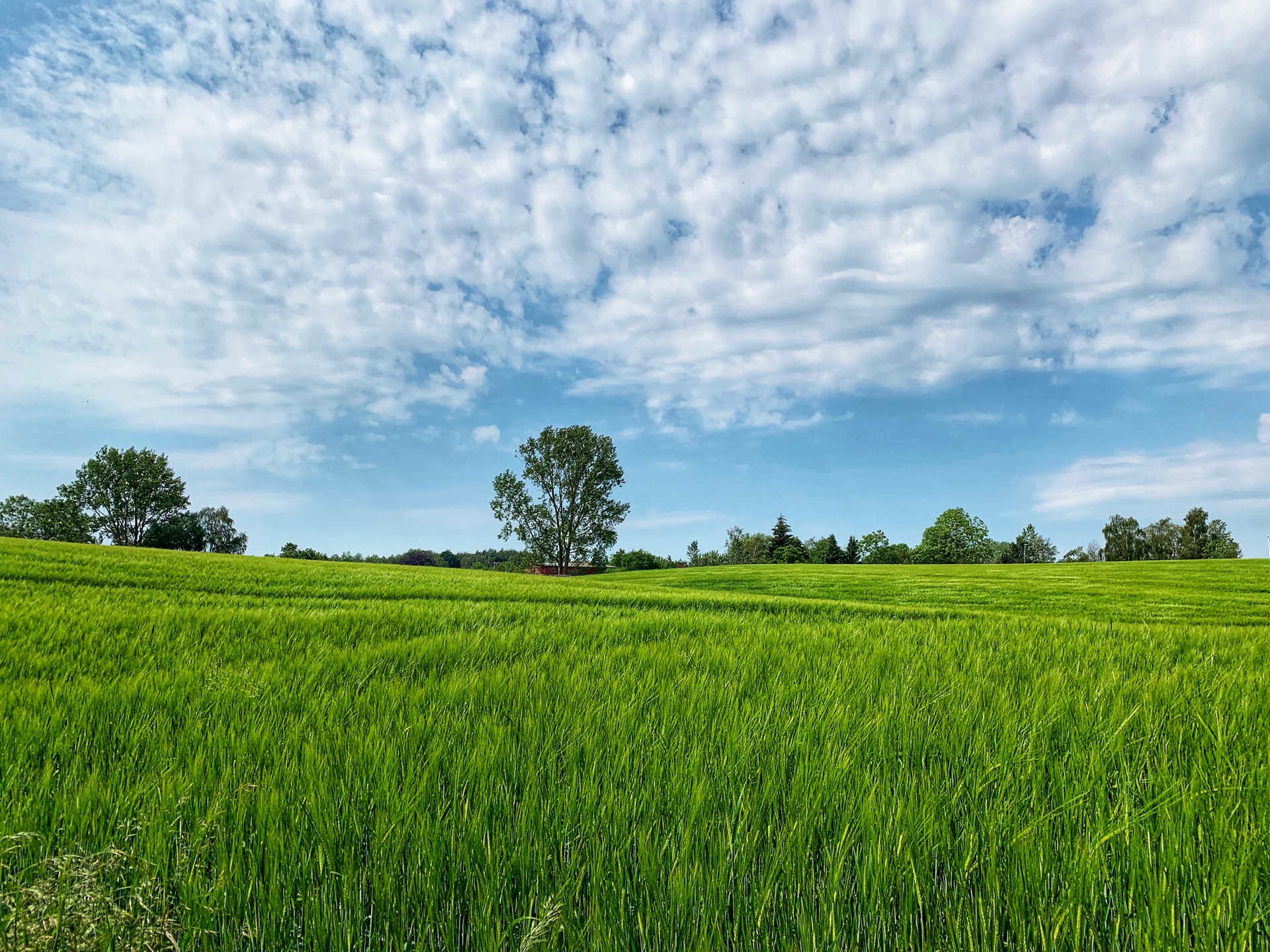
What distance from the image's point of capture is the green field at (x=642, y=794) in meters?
1.25

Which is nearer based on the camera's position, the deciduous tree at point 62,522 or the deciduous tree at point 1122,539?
the deciduous tree at point 62,522

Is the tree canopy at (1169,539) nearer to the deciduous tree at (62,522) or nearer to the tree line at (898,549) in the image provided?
the tree line at (898,549)

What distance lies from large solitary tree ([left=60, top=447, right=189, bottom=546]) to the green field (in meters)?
76.5

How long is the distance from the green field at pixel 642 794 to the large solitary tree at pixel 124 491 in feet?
251

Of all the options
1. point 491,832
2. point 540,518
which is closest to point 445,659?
point 491,832

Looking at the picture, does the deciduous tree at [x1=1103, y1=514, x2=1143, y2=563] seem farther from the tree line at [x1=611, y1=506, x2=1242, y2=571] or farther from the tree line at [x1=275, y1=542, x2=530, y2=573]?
the tree line at [x1=275, y1=542, x2=530, y2=573]

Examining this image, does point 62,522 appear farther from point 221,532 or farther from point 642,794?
A: point 642,794

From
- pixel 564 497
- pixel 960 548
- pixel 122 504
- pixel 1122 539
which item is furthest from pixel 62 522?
pixel 1122 539

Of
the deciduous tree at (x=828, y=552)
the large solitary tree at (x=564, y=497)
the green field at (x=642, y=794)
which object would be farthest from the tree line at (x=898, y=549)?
the green field at (x=642, y=794)

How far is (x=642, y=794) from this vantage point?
1695mm

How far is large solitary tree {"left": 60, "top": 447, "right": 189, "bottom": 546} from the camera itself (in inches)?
2420

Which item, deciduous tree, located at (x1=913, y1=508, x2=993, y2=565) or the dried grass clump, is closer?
the dried grass clump

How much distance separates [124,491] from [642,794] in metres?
82.0

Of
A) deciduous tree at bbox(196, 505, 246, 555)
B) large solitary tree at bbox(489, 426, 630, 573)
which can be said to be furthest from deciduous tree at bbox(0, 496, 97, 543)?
large solitary tree at bbox(489, 426, 630, 573)
